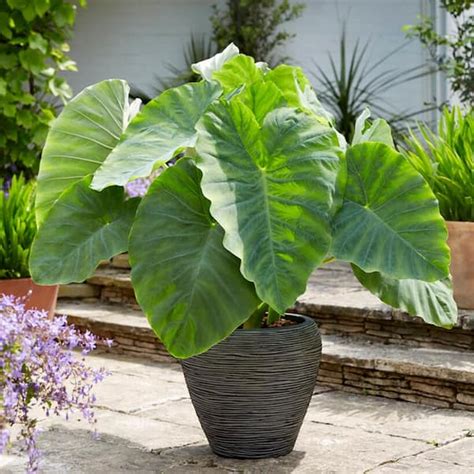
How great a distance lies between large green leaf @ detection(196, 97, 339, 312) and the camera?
2.69m

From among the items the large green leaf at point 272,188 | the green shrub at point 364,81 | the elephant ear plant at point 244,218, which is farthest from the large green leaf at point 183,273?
the green shrub at point 364,81

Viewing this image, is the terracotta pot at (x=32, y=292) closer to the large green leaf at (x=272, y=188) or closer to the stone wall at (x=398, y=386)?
the stone wall at (x=398, y=386)

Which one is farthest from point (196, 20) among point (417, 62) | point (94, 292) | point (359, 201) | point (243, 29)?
point (359, 201)

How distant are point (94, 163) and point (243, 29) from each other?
4.10 m

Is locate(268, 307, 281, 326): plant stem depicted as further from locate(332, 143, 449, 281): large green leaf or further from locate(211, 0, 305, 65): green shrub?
locate(211, 0, 305, 65): green shrub

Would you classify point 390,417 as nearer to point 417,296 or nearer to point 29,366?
point 417,296

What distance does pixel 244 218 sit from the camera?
2729mm

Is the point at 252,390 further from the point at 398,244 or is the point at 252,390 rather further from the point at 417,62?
the point at 417,62

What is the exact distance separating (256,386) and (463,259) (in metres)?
1.46

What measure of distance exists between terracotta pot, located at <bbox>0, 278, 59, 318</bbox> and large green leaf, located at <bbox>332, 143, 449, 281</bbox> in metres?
1.76

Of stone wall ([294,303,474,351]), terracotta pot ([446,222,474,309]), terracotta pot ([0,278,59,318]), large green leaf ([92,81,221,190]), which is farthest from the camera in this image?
terracotta pot ([0,278,59,318])

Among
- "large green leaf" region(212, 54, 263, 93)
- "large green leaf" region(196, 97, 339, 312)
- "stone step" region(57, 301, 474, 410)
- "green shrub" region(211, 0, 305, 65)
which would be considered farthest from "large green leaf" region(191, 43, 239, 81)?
"green shrub" region(211, 0, 305, 65)

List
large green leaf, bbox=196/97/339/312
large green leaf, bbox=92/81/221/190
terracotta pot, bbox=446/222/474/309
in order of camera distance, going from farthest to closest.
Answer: terracotta pot, bbox=446/222/474/309
large green leaf, bbox=92/81/221/190
large green leaf, bbox=196/97/339/312

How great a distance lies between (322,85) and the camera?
23.5 feet
